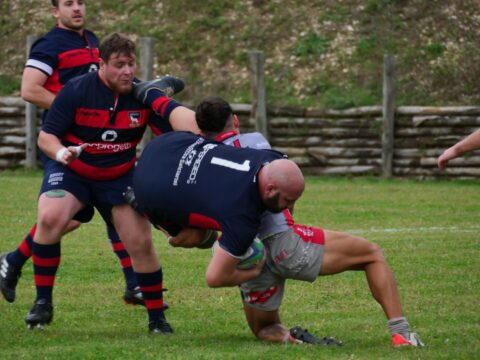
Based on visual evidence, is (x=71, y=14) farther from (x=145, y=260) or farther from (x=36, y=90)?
(x=145, y=260)

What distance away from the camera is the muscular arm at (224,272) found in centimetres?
627

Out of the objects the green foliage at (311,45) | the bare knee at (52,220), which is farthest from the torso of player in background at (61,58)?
the green foliage at (311,45)

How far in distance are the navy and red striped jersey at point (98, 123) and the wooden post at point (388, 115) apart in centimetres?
1243

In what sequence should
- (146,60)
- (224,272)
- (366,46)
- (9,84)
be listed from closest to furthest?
(224,272), (146,60), (366,46), (9,84)

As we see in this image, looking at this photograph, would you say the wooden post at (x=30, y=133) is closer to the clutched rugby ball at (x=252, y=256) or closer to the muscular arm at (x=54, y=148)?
the muscular arm at (x=54, y=148)

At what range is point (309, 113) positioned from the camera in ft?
67.4

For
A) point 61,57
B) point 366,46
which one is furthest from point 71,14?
point 366,46

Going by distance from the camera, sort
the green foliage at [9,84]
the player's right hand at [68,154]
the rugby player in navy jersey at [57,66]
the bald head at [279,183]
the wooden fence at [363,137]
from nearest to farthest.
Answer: the bald head at [279,183] → the player's right hand at [68,154] → the rugby player in navy jersey at [57,66] → the wooden fence at [363,137] → the green foliage at [9,84]

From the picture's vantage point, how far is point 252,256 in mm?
6359

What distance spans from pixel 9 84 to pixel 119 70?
16.7 m

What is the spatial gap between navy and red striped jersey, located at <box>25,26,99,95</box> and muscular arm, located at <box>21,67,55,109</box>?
6cm

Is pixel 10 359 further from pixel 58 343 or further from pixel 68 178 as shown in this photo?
pixel 68 178

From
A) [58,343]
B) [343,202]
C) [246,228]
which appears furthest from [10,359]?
[343,202]

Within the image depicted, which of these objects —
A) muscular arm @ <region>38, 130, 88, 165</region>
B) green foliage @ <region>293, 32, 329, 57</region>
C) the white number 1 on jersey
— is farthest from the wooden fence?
the white number 1 on jersey
